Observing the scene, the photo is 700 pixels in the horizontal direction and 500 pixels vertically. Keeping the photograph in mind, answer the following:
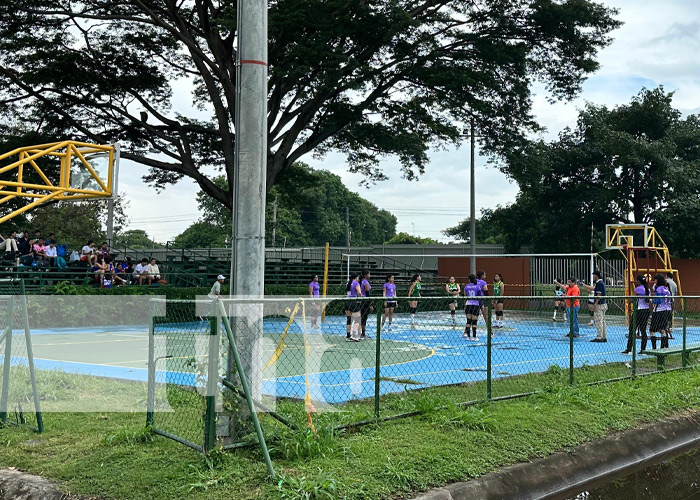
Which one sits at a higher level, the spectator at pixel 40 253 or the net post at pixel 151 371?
the spectator at pixel 40 253

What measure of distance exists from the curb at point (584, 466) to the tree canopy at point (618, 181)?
2828cm

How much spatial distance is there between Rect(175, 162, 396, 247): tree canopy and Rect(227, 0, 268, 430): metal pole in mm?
64612

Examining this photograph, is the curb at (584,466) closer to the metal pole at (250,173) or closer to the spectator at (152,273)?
the metal pole at (250,173)

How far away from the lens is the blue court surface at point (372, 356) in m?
8.20

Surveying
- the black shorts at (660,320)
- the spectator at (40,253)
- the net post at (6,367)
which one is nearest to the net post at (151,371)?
the net post at (6,367)

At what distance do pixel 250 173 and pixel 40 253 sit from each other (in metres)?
22.1

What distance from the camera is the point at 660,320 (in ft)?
46.9

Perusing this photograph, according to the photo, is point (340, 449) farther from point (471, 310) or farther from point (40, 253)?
point (40, 253)

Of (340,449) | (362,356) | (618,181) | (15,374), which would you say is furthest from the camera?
(618,181)

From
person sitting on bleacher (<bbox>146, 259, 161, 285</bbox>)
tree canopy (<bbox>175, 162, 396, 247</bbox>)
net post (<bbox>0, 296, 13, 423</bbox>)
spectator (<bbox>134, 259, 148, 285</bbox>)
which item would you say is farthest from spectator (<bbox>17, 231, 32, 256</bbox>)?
tree canopy (<bbox>175, 162, 396, 247</bbox>)

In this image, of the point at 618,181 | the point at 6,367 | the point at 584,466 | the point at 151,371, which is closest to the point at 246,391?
the point at 151,371

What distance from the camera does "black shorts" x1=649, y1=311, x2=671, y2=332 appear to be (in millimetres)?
Result: 14234

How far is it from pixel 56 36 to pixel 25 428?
23.9m

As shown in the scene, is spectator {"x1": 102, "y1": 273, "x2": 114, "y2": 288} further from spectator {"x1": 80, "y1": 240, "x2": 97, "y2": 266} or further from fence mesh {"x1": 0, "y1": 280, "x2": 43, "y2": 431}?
fence mesh {"x1": 0, "y1": 280, "x2": 43, "y2": 431}
